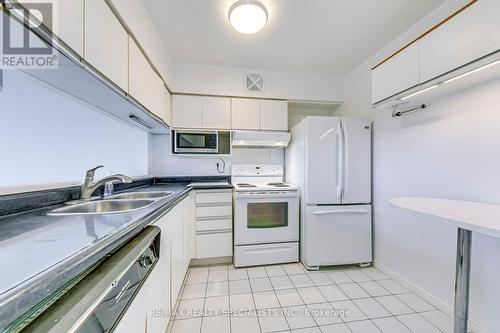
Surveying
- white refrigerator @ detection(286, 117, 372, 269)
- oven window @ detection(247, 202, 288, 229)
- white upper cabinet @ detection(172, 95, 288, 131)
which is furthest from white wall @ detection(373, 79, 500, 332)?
white upper cabinet @ detection(172, 95, 288, 131)

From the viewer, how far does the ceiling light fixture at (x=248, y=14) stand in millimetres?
1481

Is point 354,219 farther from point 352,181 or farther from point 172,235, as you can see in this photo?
point 172,235

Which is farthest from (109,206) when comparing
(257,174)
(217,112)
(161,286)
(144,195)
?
(257,174)

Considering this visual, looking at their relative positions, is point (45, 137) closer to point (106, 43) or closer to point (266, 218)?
point (106, 43)

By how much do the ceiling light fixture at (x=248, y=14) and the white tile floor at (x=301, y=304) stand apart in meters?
2.33

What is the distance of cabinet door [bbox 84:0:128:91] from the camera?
981 millimetres

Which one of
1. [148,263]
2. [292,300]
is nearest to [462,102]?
[292,300]

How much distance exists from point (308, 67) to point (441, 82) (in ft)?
5.33

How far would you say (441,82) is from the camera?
1376 millimetres

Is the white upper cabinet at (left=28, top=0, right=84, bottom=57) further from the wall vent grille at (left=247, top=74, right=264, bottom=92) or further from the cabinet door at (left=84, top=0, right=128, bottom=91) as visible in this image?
the wall vent grille at (left=247, top=74, right=264, bottom=92)

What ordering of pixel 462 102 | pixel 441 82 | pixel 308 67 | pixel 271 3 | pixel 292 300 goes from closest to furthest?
pixel 441 82 < pixel 462 102 < pixel 271 3 < pixel 292 300 < pixel 308 67

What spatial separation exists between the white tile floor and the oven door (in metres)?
0.37

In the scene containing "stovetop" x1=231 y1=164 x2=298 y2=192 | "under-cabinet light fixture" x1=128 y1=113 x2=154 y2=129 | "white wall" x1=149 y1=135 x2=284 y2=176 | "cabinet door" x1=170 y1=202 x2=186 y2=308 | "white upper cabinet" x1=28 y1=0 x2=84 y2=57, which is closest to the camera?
"white upper cabinet" x1=28 y1=0 x2=84 y2=57

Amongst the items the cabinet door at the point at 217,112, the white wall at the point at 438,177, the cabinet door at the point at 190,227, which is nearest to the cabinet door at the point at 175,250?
the cabinet door at the point at 190,227
